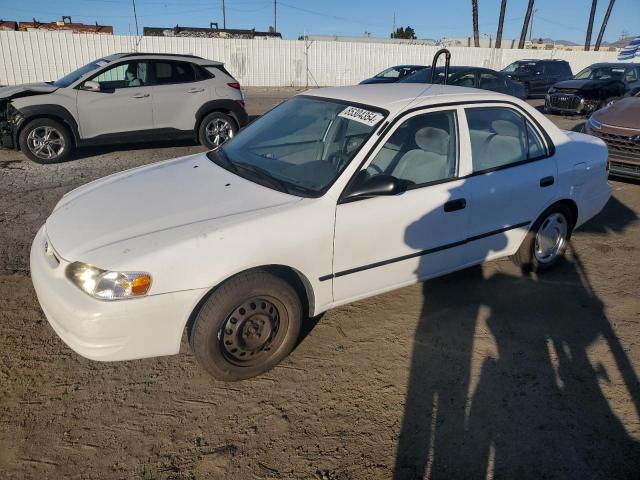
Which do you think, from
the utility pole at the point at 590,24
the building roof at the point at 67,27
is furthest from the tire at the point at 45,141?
the utility pole at the point at 590,24

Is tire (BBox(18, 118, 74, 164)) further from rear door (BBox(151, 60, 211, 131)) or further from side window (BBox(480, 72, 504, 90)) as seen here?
side window (BBox(480, 72, 504, 90))

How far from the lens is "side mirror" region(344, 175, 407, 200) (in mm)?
2965

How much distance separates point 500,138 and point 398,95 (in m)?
0.93

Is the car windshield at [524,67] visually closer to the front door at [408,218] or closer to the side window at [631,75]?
the side window at [631,75]

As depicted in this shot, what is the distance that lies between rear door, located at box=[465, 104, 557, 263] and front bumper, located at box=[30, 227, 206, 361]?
7.04 ft

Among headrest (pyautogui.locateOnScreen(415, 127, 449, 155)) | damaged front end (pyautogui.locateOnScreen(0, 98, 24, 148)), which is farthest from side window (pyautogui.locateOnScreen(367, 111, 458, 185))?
damaged front end (pyautogui.locateOnScreen(0, 98, 24, 148))

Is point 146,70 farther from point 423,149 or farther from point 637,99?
point 637,99

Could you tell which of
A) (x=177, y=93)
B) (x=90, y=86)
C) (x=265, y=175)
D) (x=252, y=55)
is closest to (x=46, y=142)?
(x=90, y=86)

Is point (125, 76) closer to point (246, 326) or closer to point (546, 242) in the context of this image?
point (246, 326)

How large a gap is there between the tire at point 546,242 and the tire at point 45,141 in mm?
7074

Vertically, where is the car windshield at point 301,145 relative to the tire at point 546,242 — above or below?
above

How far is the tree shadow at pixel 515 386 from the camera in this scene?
2.43 m

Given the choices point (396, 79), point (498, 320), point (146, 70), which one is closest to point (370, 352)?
point (498, 320)

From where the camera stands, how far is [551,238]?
172 inches
